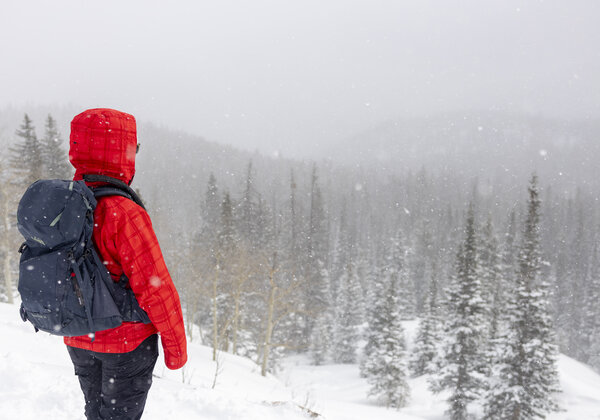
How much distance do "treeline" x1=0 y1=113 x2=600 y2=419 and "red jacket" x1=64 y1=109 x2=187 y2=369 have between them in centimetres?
1541

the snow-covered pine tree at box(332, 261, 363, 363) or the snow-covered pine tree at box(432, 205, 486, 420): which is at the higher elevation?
the snow-covered pine tree at box(432, 205, 486, 420)

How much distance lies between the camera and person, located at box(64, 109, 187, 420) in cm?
196

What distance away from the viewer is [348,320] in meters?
41.7

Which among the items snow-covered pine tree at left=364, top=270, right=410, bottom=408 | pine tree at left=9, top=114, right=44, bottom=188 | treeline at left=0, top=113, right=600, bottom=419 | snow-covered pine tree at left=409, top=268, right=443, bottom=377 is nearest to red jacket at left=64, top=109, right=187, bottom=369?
treeline at left=0, top=113, right=600, bottom=419

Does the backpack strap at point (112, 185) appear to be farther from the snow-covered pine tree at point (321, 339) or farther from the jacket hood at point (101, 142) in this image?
the snow-covered pine tree at point (321, 339)

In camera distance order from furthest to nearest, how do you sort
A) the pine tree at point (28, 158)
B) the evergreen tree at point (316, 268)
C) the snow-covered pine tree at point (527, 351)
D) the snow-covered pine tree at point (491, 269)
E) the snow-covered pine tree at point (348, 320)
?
the evergreen tree at point (316, 268) → the snow-covered pine tree at point (348, 320) → the snow-covered pine tree at point (491, 269) → the pine tree at point (28, 158) → the snow-covered pine tree at point (527, 351)

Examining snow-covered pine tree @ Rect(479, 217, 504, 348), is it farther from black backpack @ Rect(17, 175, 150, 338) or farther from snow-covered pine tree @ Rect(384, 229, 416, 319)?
black backpack @ Rect(17, 175, 150, 338)

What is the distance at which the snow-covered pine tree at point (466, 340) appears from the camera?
2209cm

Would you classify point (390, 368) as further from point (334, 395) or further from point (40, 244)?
point (40, 244)

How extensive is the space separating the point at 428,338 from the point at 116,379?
34.2 m

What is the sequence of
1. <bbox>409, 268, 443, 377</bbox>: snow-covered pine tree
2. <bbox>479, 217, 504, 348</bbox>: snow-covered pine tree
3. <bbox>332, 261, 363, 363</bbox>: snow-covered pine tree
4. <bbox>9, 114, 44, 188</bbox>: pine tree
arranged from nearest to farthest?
<bbox>9, 114, 44, 188</bbox>: pine tree
<bbox>409, 268, 443, 377</bbox>: snow-covered pine tree
<bbox>479, 217, 504, 348</bbox>: snow-covered pine tree
<bbox>332, 261, 363, 363</bbox>: snow-covered pine tree

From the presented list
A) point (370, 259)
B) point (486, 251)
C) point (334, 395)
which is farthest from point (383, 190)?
point (334, 395)

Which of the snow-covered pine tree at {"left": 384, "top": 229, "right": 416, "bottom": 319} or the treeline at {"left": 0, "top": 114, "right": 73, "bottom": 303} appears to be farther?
the snow-covered pine tree at {"left": 384, "top": 229, "right": 416, "bottom": 319}

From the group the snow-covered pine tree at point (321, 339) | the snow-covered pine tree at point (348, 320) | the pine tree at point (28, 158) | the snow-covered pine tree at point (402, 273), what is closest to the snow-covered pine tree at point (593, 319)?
the snow-covered pine tree at point (402, 273)
